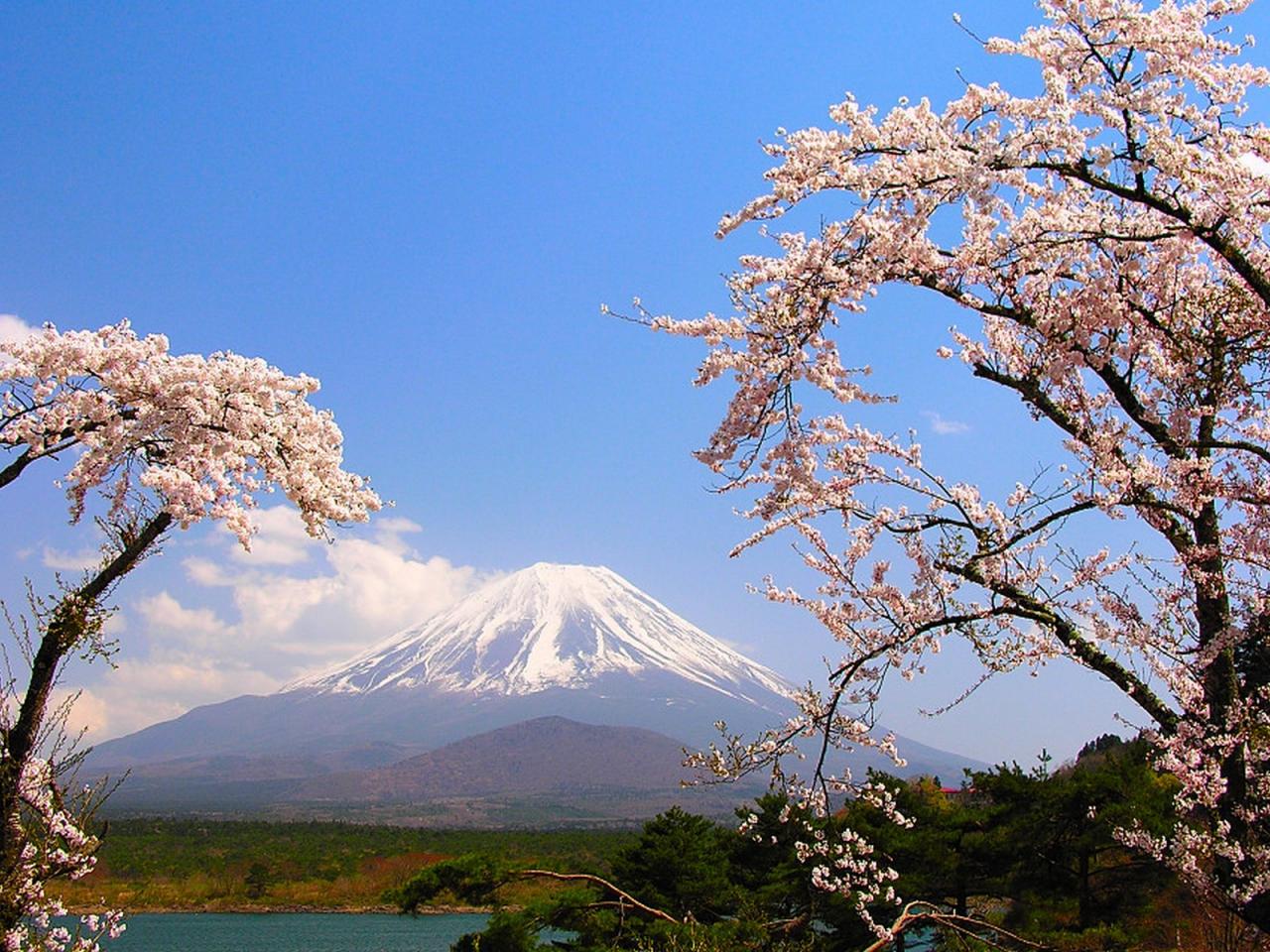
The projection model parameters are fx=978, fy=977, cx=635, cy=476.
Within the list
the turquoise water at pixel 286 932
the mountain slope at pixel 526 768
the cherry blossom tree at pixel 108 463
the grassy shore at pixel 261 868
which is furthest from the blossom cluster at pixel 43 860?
the mountain slope at pixel 526 768

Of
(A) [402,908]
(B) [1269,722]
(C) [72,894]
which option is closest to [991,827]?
(A) [402,908]

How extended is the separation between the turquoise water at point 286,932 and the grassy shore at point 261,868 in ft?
4.15

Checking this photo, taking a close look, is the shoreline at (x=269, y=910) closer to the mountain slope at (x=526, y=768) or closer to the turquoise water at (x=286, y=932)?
the turquoise water at (x=286, y=932)

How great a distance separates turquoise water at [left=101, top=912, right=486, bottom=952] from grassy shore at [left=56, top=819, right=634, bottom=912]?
127 centimetres

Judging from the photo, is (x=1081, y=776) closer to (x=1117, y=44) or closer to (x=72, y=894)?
(x=1117, y=44)

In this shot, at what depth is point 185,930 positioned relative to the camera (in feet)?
109

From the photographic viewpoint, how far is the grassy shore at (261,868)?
40.7 metres

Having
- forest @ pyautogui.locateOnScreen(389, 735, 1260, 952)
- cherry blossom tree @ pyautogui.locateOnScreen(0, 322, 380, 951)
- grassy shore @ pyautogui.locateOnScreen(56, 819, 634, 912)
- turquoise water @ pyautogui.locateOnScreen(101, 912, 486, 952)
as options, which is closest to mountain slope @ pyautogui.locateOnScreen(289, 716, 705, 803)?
grassy shore @ pyautogui.locateOnScreen(56, 819, 634, 912)

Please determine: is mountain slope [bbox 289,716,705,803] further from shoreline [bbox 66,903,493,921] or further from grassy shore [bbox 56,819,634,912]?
shoreline [bbox 66,903,493,921]

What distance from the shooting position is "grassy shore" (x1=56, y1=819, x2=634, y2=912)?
1603 inches

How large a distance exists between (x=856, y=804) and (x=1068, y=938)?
397 cm

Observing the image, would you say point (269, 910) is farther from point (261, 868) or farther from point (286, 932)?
point (286, 932)

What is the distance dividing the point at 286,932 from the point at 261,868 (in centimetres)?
1038

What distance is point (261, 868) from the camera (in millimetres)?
41812
